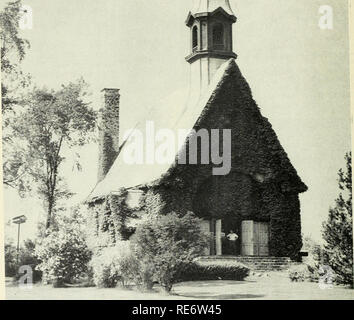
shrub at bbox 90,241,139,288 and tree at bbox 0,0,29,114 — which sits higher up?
tree at bbox 0,0,29,114

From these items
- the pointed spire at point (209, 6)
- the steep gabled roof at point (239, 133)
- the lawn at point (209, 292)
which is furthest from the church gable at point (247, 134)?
the lawn at point (209, 292)

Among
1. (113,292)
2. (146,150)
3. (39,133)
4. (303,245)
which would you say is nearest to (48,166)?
(39,133)

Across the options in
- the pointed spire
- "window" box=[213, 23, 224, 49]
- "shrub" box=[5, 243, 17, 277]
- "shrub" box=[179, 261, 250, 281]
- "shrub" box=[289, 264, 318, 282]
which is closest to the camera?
"shrub" box=[5, 243, 17, 277]

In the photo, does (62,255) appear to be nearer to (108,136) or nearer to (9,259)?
(9,259)

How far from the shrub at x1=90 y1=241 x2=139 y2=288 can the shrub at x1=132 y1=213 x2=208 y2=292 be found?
0.90 ft

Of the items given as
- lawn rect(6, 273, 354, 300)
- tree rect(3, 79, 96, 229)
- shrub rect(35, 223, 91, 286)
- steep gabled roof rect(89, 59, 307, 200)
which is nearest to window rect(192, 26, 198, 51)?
steep gabled roof rect(89, 59, 307, 200)

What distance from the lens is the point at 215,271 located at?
1689 cm

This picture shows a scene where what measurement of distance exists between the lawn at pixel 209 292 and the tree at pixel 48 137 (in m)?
1.66

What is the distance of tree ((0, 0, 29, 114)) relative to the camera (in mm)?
16609

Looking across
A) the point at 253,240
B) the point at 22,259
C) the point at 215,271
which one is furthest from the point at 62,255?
the point at 253,240

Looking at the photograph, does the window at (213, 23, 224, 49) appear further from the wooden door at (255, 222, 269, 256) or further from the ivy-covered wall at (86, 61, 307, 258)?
the wooden door at (255, 222, 269, 256)

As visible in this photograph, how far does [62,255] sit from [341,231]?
21.9 ft

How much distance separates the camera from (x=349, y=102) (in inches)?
668
